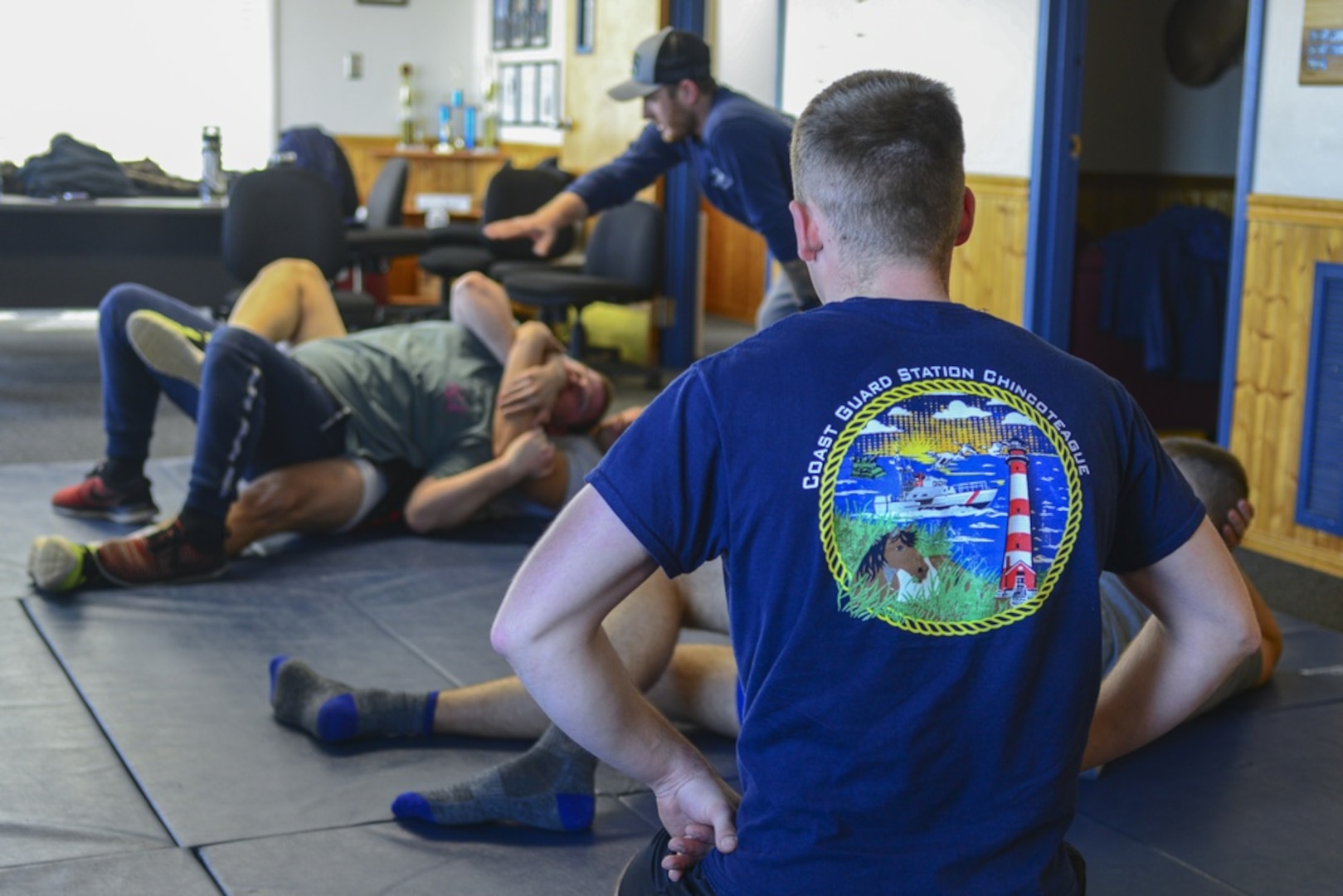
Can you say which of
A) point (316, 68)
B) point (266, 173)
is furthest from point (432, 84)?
point (266, 173)

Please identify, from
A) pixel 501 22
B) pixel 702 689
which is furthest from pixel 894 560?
pixel 501 22

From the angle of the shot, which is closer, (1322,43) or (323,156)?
(1322,43)

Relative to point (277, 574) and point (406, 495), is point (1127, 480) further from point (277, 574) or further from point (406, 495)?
point (406, 495)

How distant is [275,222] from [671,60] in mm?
2940

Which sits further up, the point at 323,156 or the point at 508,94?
the point at 508,94

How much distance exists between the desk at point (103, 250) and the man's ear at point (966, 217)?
6.33 meters

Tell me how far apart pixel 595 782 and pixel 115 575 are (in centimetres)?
149

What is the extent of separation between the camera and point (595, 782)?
8.15 ft

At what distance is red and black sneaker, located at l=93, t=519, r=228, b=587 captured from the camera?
11.3 ft

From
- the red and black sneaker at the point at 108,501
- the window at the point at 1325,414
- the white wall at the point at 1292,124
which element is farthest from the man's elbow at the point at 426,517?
the white wall at the point at 1292,124

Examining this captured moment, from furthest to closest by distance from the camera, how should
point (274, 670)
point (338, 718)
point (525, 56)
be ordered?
point (525, 56) → point (274, 670) → point (338, 718)

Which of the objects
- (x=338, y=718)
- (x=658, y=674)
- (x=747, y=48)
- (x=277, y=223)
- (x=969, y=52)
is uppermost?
(x=747, y=48)

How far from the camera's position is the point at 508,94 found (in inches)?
398

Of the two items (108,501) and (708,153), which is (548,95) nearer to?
(708,153)
